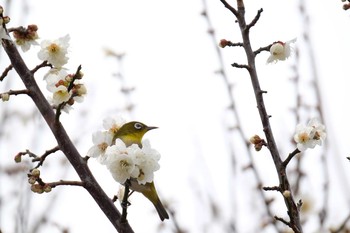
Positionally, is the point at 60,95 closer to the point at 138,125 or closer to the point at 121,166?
the point at 121,166

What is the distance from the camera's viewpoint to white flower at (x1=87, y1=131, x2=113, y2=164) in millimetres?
2633

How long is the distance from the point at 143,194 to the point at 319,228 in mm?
1453

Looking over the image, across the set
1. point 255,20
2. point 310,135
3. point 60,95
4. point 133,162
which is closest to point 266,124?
point 310,135

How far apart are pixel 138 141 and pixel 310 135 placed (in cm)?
129

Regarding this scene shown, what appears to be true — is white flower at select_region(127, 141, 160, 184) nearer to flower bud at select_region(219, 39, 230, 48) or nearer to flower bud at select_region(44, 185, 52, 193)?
flower bud at select_region(44, 185, 52, 193)

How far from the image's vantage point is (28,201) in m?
5.24

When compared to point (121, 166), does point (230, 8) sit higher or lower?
higher

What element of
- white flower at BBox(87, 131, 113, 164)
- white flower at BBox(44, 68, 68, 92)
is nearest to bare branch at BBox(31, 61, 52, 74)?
white flower at BBox(44, 68, 68, 92)

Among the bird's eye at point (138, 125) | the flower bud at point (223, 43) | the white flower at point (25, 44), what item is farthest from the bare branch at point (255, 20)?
the bird's eye at point (138, 125)

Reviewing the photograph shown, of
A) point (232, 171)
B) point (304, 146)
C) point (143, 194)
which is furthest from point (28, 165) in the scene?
point (304, 146)

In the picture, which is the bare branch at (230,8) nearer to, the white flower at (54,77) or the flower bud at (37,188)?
the white flower at (54,77)

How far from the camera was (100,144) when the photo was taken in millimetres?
2699

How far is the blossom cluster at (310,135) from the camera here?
2.62m

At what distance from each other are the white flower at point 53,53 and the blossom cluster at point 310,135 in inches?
49.7
